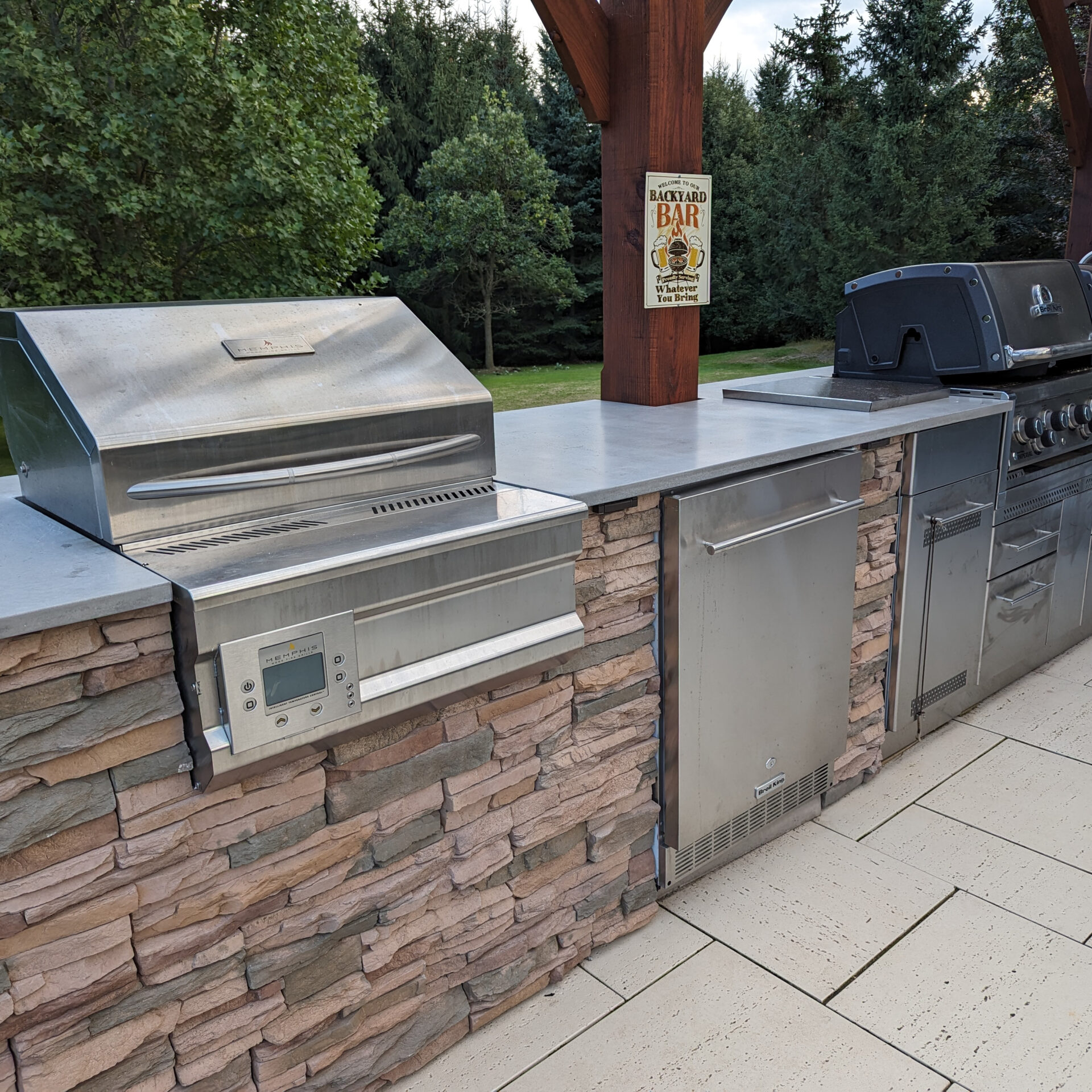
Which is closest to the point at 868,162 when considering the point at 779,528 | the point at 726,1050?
the point at 779,528

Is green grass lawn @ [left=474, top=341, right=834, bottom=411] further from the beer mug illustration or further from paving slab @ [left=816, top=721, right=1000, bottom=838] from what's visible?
paving slab @ [left=816, top=721, right=1000, bottom=838]

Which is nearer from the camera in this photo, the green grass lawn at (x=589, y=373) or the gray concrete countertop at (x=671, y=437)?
the gray concrete countertop at (x=671, y=437)

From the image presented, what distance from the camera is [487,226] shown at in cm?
970

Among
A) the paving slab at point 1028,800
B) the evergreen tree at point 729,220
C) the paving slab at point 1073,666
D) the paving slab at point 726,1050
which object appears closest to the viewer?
the paving slab at point 726,1050

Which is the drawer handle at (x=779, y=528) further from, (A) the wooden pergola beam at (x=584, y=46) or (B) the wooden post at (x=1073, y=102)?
(B) the wooden post at (x=1073, y=102)

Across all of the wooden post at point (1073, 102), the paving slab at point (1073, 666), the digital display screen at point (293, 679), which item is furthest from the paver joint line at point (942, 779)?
the wooden post at point (1073, 102)

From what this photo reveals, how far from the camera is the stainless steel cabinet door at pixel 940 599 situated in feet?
7.88

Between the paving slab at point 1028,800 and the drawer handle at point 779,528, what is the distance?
0.89 m

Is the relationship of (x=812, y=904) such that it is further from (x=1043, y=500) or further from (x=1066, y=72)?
(x=1066, y=72)

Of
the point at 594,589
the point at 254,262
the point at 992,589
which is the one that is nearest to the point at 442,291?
the point at 254,262

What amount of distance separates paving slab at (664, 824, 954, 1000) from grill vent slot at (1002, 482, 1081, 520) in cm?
116

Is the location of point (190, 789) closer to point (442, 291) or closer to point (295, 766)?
point (295, 766)

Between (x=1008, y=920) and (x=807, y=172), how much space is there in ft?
33.9

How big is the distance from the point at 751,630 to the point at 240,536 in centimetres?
111
